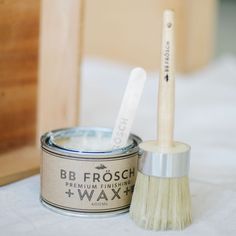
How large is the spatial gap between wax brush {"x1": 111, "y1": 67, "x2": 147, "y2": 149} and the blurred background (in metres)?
0.14

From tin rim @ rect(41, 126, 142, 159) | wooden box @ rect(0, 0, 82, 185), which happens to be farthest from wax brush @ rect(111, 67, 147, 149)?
wooden box @ rect(0, 0, 82, 185)

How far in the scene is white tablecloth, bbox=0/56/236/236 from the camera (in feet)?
1.39

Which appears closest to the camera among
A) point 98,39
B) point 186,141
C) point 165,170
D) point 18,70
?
point 165,170

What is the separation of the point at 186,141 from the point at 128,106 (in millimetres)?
257

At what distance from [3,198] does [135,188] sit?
4.8 inches

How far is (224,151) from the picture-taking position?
0.64 m

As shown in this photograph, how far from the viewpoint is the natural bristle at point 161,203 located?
0.40 m

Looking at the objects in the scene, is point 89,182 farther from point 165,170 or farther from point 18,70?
point 18,70

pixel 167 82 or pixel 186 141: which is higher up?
pixel 167 82

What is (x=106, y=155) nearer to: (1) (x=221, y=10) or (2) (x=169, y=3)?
(2) (x=169, y=3)

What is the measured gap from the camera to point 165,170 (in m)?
0.40

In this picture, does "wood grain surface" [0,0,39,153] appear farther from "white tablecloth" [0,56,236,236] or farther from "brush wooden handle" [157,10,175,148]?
"brush wooden handle" [157,10,175,148]

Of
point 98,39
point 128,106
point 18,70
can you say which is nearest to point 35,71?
point 18,70

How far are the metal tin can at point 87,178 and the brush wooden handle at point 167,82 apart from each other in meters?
0.04
